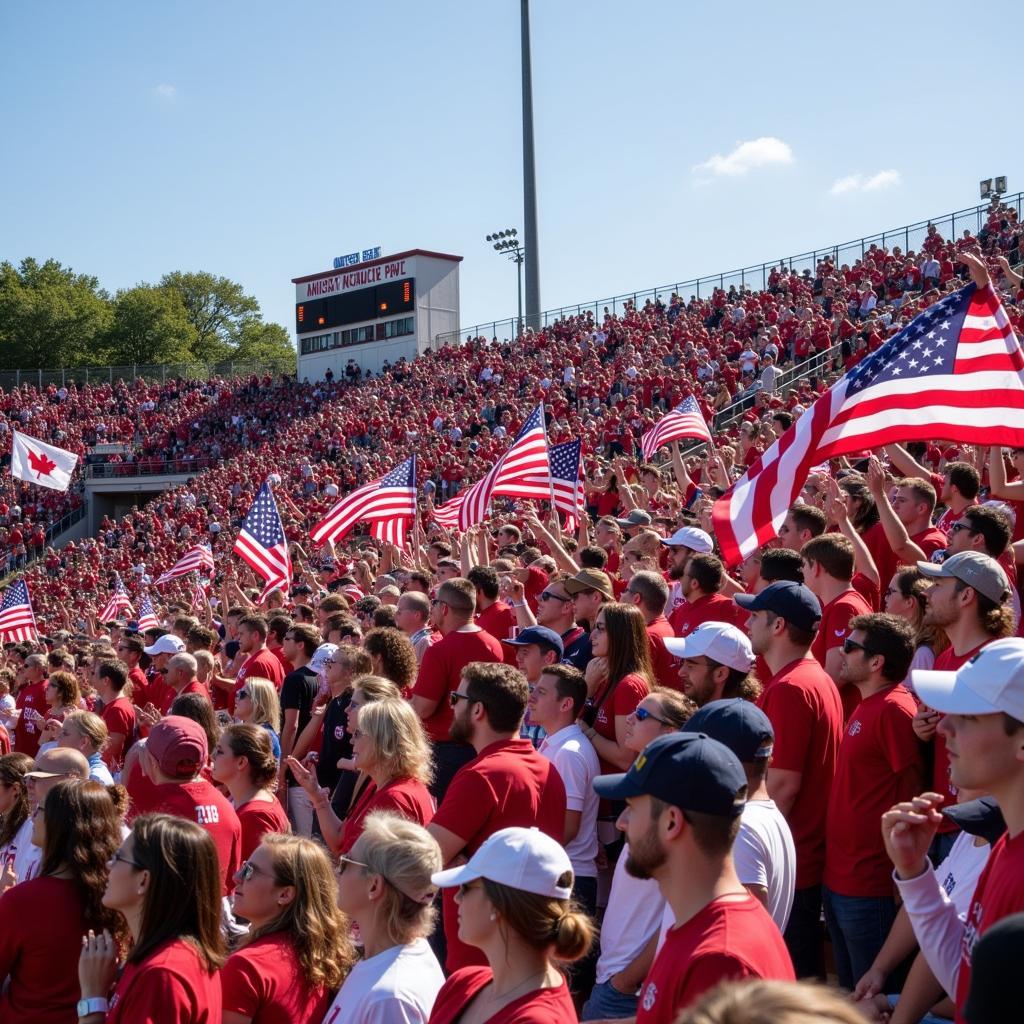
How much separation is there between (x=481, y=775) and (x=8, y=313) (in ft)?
267

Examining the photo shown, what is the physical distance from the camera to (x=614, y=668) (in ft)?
19.2

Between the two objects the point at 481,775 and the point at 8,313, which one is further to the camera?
the point at 8,313

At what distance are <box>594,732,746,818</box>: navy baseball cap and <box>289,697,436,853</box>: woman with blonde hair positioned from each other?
2.09 metres

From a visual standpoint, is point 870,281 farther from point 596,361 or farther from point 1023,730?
point 1023,730

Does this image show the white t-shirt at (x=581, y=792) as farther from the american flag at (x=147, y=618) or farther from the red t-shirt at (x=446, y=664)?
the american flag at (x=147, y=618)

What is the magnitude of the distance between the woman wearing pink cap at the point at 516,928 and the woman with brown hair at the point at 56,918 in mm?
1611

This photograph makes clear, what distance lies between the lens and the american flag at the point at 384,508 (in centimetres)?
1431

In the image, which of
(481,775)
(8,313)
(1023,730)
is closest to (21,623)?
(481,775)

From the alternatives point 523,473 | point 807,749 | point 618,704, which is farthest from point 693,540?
point 523,473

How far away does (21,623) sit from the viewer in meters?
17.6

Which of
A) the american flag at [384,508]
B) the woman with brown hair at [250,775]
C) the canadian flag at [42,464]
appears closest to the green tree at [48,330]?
the canadian flag at [42,464]

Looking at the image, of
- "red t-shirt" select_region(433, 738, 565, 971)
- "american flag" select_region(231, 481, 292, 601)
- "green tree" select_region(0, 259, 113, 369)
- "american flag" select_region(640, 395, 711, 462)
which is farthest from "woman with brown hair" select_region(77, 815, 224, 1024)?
"green tree" select_region(0, 259, 113, 369)

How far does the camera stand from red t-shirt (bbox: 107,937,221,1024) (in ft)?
11.4

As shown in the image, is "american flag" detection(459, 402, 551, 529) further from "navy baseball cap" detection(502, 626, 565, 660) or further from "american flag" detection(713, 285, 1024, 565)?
"navy baseball cap" detection(502, 626, 565, 660)
